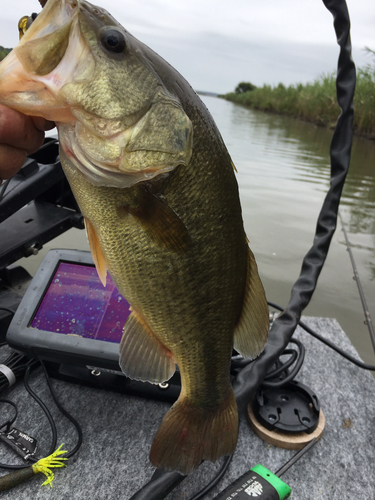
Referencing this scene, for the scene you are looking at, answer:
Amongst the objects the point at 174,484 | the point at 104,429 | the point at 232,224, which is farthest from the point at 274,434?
the point at 232,224

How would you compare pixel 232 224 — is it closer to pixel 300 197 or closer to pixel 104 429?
pixel 104 429

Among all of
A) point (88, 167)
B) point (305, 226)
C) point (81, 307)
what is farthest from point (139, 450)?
point (305, 226)

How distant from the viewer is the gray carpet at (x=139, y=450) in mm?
1201

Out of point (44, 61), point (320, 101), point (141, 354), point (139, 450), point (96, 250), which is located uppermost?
point (320, 101)

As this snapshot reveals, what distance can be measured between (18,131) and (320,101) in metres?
16.1

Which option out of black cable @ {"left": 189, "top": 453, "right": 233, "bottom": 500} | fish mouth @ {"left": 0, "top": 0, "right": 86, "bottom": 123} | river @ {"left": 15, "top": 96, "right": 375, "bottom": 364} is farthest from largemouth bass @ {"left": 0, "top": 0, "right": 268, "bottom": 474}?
river @ {"left": 15, "top": 96, "right": 375, "bottom": 364}

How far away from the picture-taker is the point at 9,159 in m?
0.77

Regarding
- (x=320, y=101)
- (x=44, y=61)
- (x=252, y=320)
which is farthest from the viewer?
(x=320, y=101)

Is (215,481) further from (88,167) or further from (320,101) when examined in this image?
(320,101)

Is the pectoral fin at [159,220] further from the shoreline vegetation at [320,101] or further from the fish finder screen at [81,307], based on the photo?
the shoreline vegetation at [320,101]

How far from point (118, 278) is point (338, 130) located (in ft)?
4.22

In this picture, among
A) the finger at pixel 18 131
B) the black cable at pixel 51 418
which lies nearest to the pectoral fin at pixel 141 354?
the finger at pixel 18 131

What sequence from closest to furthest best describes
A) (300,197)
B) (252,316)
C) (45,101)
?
(45,101) < (252,316) < (300,197)

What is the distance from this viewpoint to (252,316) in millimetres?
970
